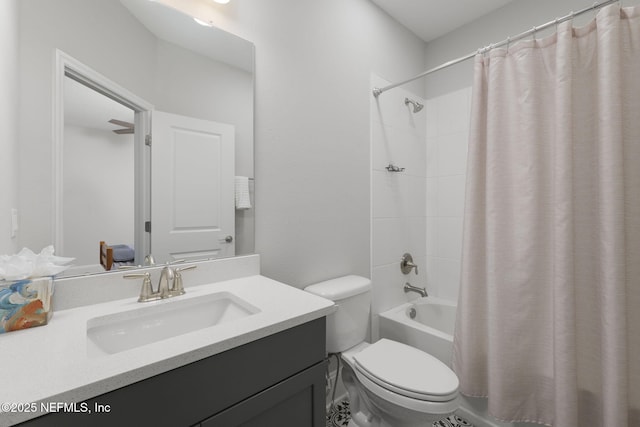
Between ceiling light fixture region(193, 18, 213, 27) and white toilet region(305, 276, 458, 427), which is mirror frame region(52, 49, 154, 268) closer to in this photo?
ceiling light fixture region(193, 18, 213, 27)

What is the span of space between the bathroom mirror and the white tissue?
0.11 m

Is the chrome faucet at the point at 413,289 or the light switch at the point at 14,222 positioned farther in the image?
the chrome faucet at the point at 413,289

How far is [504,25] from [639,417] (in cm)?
227

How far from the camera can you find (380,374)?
1.17 metres

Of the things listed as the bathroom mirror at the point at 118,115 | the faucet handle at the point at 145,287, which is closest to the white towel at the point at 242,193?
the bathroom mirror at the point at 118,115

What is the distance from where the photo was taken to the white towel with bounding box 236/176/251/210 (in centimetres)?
130

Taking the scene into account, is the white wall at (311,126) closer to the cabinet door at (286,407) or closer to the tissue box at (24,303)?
the cabinet door at (286,407)

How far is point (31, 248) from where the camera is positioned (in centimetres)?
86

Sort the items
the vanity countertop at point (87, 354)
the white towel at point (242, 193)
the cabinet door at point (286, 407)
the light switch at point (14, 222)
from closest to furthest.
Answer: the vanity countertop at point (87, 354), the cabinet door at point (286, 407), the light switch at point (14, 222), the white towel at point (242, 193)

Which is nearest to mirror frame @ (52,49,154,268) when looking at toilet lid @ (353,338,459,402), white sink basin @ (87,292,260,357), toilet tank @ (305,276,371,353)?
white sink basin @ (87,292,260,357)

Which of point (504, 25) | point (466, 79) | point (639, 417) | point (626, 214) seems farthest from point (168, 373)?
point (504, 25)

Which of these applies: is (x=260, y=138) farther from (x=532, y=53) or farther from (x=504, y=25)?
(x=504, y=25)

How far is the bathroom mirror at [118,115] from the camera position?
856mm

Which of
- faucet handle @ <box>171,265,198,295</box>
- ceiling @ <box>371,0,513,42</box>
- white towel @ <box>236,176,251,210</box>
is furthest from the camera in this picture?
ceiling @ <box>371,0,513,42</box>
